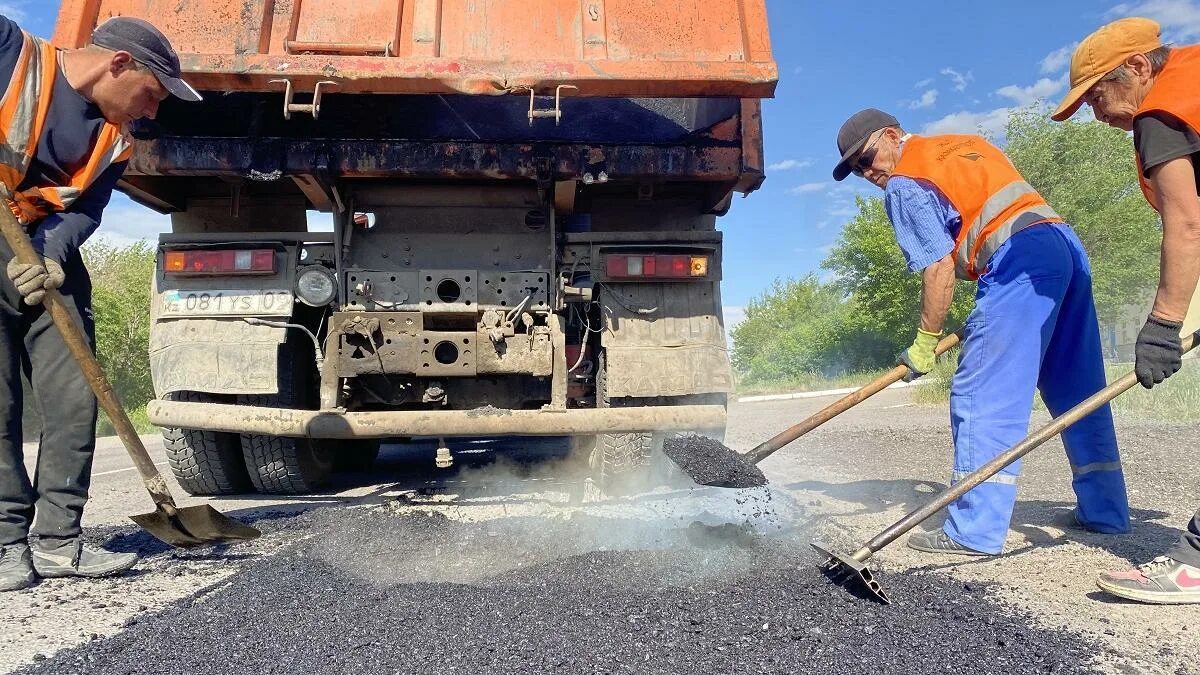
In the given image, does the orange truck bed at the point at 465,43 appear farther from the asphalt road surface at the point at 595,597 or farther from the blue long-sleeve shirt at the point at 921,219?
the asphalt road surface at the point at 595,597

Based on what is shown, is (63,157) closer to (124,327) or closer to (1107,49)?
(1107,49)

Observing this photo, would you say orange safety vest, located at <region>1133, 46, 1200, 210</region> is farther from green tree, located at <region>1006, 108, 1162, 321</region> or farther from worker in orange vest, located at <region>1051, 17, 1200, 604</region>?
green tree, located at <region>1006, 108, 1162, 321</region>

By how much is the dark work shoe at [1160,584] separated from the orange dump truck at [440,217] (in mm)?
1482

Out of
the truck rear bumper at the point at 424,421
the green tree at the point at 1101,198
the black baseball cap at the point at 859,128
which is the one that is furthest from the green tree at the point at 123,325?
the green tree at the point at 1101,198

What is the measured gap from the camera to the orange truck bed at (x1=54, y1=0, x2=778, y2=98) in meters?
2.63

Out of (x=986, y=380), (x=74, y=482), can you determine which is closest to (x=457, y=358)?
(x=74, y=482)

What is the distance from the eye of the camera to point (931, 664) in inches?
62.2

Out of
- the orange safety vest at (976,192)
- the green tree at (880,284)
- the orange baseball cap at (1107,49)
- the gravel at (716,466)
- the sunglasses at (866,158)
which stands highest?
the green tree at (880,284)

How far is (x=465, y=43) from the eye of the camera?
2.97m

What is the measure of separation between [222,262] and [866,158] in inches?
113

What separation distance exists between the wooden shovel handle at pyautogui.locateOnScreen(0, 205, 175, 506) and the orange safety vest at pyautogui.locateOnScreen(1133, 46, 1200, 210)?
3.27m

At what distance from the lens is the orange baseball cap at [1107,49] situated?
83.8 inches

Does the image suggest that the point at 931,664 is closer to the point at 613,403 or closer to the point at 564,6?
the point at 613,403

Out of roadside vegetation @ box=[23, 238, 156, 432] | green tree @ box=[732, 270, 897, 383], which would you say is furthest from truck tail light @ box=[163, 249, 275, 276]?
green tree @ box=[732, 270, 897, 383]
